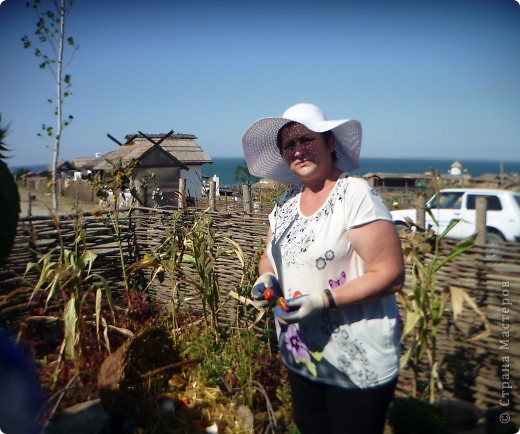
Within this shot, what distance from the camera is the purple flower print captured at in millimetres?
1692

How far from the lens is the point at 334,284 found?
5.16ft

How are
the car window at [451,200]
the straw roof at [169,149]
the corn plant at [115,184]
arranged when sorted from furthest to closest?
the straw roof at [169,149]
the corn plant at [115,184]
the car window at [451,200]

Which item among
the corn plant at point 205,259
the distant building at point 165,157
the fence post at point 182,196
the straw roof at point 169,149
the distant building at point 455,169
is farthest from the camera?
the straw roof at point 169,149

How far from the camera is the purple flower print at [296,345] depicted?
1.69 meters

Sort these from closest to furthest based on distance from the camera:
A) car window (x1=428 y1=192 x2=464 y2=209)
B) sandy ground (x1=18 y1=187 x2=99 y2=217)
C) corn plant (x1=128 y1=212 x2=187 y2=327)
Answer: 1. car window (x1=428 y1=192 x2=464 y2=209)
2. sandy ground (x1=18 y1=187 x2=99 y2=217)
3. corn plant (x1=128 y1=212 x2=187 y2=327)

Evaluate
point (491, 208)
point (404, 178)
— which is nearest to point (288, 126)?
point (491, 208)

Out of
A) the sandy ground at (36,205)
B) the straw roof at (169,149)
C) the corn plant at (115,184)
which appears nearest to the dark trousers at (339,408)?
the sandy ground at (36,205)

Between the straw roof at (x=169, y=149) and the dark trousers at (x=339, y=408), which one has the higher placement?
the straw roof at (x=169, y=149)

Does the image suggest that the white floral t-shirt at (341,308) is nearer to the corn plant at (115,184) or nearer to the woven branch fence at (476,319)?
the woven branch fence at (476,319)

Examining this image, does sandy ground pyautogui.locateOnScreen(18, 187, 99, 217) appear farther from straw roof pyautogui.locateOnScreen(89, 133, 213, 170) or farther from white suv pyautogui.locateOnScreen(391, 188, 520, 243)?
straw roof pyautogui.locateOnScreen(89, 133, 213, 170)

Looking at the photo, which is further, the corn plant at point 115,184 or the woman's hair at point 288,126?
the corn plant at point 115,184

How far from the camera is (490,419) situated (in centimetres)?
216

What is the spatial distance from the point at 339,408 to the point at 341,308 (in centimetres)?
40

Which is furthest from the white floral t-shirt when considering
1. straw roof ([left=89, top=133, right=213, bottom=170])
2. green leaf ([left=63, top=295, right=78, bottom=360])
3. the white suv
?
straw roof ([left=89, top=133, right=213, bottom=170])
